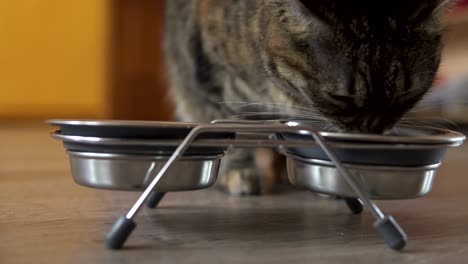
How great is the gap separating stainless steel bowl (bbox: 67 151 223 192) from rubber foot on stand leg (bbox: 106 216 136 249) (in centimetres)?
6

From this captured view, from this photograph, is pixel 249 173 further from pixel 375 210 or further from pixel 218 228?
pixel 375 210

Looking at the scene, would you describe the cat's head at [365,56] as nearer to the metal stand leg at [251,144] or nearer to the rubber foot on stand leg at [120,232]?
the metal stand leg at [251,144]

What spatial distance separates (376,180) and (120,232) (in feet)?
0.99

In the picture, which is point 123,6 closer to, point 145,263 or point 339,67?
point 339,67

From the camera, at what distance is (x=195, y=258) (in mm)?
683

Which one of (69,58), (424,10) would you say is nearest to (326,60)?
(424,10)

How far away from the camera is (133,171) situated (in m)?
0.72

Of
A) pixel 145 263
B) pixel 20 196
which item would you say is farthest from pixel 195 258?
pixel 20 196

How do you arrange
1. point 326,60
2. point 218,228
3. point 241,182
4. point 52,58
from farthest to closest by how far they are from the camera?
1. point 52,58
2. point 241,182
3. point 326,60
4. point 218,228

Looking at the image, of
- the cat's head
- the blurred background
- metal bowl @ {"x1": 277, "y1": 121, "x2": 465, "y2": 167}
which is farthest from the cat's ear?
the blurred background

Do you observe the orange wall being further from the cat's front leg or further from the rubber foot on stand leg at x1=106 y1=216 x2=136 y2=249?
the rubber foot on stand leg at x1=106 y1=216 x2=136 y2=249

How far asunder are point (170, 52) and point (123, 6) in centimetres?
152

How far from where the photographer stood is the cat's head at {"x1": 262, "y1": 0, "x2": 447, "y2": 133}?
3.03ft

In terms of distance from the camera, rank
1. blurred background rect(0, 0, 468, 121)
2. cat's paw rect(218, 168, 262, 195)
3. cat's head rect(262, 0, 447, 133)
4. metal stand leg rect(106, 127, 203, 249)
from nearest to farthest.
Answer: metal stand leg rect(106, 127, 203, 249), cat's head rect(262, 0, 447, 133), cat's paw rect(218, 168, 262, 195), blurred background rect(0, 0, 468, 121)
